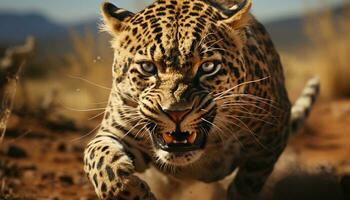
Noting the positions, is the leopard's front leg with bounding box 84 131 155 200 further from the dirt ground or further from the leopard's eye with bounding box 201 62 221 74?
the dirt ground

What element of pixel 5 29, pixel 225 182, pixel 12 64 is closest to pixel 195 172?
pixel 225 182

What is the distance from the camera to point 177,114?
416 cm

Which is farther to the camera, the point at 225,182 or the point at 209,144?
the point at 225,182

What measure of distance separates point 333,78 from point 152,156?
854 cm

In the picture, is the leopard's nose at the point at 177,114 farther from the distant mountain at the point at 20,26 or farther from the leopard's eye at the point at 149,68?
the distant mountain at the point at 20,26

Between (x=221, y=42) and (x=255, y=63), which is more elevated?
(x=221, y=42)

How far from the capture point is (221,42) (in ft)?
15.6

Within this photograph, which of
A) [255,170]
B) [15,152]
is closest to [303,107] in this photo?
[255,170]

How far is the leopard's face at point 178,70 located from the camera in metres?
4.30

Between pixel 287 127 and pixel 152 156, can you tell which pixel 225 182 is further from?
pixel 152 156

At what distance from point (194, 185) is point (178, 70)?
1.65 meters

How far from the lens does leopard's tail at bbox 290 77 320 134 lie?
6.95 metres

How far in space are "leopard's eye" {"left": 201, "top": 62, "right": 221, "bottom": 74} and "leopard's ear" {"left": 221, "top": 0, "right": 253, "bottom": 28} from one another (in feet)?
1.47

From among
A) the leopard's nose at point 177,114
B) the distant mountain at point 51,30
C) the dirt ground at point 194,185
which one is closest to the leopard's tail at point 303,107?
the dirt ground at point 194,185
